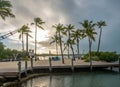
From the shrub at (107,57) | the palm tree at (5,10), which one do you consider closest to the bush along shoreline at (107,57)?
the shrub at (107,57)

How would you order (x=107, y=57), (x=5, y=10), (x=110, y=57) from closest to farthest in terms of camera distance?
(x=5, y=10) → (x=110, y=57) → (x=107, y=57)

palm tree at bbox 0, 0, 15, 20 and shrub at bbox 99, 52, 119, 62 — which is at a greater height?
palm tree at bbox 0, 0, 15, 20

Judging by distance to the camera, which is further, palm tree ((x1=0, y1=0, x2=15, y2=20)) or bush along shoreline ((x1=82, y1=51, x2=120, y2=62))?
bush along shoreline ((x1=82, y1=51, x2=120, y2=62))

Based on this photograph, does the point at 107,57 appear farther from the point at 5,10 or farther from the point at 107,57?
the point at 5,10

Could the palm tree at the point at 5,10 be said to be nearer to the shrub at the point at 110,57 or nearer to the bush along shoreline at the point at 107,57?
the bush along shoreline at the point at 107,57

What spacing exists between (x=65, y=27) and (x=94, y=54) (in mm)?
22275

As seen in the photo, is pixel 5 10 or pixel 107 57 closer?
pixel 5 10

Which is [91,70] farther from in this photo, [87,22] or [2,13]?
[87,22]

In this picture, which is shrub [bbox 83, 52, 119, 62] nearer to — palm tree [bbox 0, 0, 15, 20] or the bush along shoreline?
the bush along shoreline

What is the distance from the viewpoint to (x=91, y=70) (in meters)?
59.0

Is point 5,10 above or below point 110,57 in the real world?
above

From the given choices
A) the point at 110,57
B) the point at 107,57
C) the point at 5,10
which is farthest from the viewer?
the point at 107,57

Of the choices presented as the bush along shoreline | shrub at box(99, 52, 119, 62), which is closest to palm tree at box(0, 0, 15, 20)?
the bush along shoreline

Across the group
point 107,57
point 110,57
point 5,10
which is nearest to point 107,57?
point 107,57
